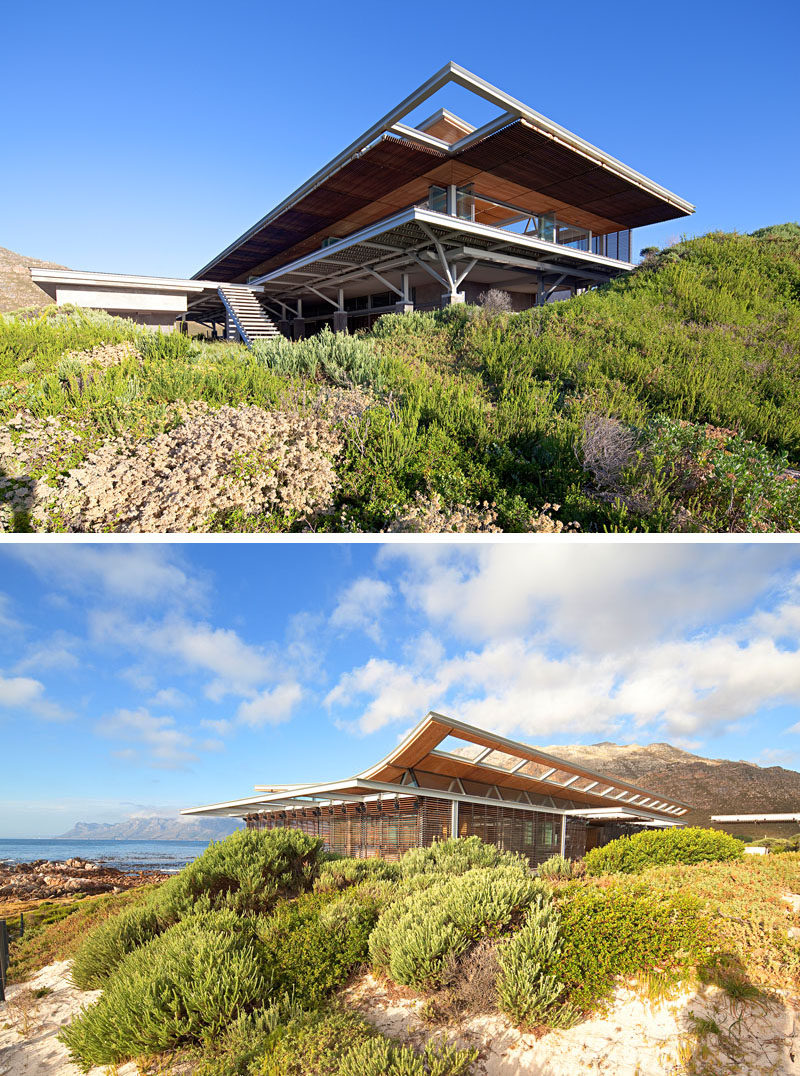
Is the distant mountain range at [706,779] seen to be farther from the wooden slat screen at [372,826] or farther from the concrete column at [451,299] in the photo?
the concrete column at [451,299]

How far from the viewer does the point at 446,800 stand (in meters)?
10.4

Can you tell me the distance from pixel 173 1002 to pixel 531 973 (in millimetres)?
2588

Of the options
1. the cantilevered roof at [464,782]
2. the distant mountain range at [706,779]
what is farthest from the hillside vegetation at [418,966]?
the distant mountain range at [706,779]

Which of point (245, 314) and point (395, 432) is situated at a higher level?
point (245, 314)

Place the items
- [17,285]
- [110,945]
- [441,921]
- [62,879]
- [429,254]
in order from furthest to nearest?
[17,285], [429,254], [62,879], [110,945], [441,921]

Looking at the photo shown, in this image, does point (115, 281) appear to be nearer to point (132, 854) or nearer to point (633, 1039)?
point (633, 1039)

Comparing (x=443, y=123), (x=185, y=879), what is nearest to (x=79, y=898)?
(x=185, y=879)

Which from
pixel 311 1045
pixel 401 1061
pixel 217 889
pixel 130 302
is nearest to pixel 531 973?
pixel 401 1061

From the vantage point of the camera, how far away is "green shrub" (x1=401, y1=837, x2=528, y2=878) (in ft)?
22.8

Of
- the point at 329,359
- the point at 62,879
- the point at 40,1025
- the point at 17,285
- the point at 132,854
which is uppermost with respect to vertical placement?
the point at 17,285

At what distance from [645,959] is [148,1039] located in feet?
11.9

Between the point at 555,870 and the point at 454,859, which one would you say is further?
the point at 555,870

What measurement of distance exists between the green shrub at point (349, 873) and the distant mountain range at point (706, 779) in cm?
2231

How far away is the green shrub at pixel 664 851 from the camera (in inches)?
366
